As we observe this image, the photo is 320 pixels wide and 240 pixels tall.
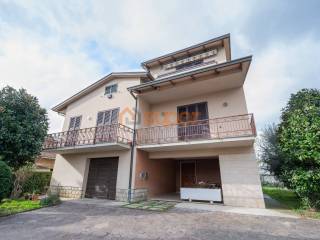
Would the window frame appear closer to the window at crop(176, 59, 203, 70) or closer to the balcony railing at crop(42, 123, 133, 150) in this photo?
the balcony railing at crop(42, 123, 133, 150)

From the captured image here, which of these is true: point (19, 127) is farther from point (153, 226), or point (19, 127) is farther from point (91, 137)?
point (153, 226)

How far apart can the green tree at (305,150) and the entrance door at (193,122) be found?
147 inches

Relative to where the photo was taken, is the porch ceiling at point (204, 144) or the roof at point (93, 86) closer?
the porch ceiling at point (204, 144)

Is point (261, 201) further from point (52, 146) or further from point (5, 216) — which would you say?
point (52, 146)

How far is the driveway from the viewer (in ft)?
14.7

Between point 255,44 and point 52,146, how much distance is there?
13.7 m

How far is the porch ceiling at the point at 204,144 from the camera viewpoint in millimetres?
7812

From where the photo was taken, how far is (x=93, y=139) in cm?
1076

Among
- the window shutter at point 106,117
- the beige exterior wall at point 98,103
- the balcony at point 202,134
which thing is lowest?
the balcony at point 202,134

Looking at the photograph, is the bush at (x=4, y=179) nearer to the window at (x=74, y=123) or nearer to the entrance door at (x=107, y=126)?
the entrance door at (x=107, y=126)

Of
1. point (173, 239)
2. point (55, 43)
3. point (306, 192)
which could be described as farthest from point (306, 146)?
point (55, 43)

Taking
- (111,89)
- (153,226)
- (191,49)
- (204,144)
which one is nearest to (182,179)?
(204,144)

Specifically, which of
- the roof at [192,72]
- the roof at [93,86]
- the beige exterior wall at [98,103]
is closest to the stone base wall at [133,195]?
the beige exterior wall at [98,103]

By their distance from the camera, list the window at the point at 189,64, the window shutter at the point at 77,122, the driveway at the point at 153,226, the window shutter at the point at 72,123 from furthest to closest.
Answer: the window shutter at the point at 72,123 → the window shutter at the point at 77,122 → the window at the point at 189,64 → the driveway at the point at 153,226
